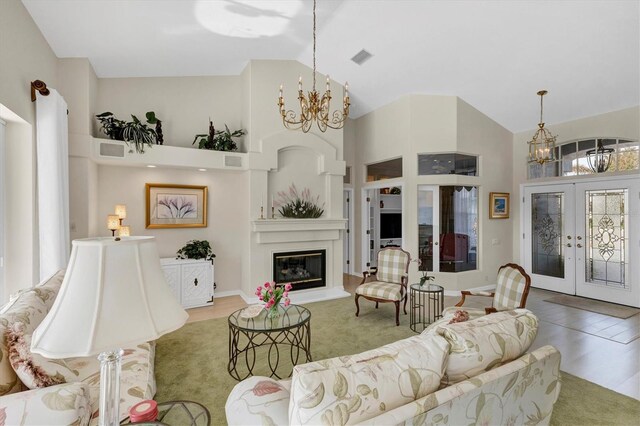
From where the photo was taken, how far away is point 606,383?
274 cm

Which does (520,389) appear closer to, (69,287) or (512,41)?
(69,287)

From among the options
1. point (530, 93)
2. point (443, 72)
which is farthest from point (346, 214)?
point (530, 93)

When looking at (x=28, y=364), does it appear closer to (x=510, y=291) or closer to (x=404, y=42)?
(x=510, y=291)

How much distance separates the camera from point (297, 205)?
5.54 metres

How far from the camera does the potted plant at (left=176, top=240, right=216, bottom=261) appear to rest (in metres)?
4.99

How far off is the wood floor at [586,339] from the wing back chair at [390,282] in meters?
1.09

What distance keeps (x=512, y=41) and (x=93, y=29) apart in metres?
5.22

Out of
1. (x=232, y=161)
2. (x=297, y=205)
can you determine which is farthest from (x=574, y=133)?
(x=232, y=161)

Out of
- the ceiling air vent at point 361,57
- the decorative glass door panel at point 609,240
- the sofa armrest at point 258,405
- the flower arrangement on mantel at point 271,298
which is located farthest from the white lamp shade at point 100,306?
the decorative glass door panel at point 609,240

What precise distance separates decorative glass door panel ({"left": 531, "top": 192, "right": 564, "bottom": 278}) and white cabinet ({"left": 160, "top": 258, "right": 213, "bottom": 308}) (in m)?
6.17

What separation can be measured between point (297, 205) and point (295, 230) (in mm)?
462

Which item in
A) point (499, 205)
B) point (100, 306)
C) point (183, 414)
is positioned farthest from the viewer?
point (499, 205)

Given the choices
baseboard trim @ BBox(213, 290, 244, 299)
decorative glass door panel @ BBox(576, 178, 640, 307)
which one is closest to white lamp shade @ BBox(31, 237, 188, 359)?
baseboard trim @ BBox(213, 290, 244, 299)

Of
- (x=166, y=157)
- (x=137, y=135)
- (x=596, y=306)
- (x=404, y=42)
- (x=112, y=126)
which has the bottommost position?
(x=596, y=306)
